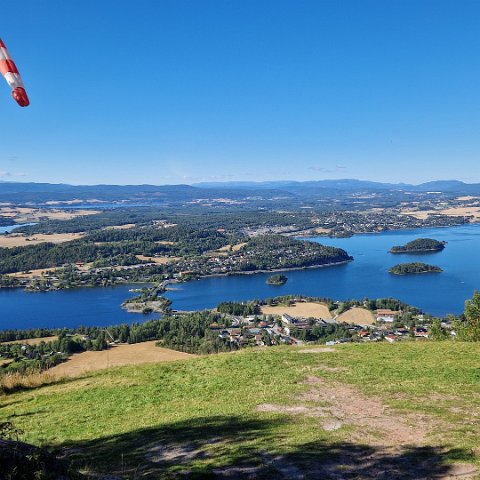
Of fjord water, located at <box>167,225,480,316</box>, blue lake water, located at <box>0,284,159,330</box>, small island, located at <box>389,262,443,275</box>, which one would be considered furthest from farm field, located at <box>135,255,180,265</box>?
small island, located at <box>389,262,443,275</box>

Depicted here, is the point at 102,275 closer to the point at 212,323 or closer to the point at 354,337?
the point at 212,323

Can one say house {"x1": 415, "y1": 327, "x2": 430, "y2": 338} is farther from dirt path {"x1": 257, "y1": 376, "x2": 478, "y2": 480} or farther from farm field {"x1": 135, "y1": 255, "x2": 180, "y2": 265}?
farm field {"x1": 135, "y1": 255, "x2": 180, "y2": 265}

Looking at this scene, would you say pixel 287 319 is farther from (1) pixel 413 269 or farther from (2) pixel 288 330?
(1) pixel 413 269

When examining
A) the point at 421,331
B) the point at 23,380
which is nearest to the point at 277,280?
the point at 421,331

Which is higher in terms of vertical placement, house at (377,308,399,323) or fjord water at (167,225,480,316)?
house at (377,308,399,323)

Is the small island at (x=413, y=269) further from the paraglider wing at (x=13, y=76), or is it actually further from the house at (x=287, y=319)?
the paraglider wing at (x=13, y=76)

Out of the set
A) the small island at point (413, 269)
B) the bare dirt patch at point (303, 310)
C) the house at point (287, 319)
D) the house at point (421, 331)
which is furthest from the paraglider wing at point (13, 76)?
the small island at point (413, 269)
